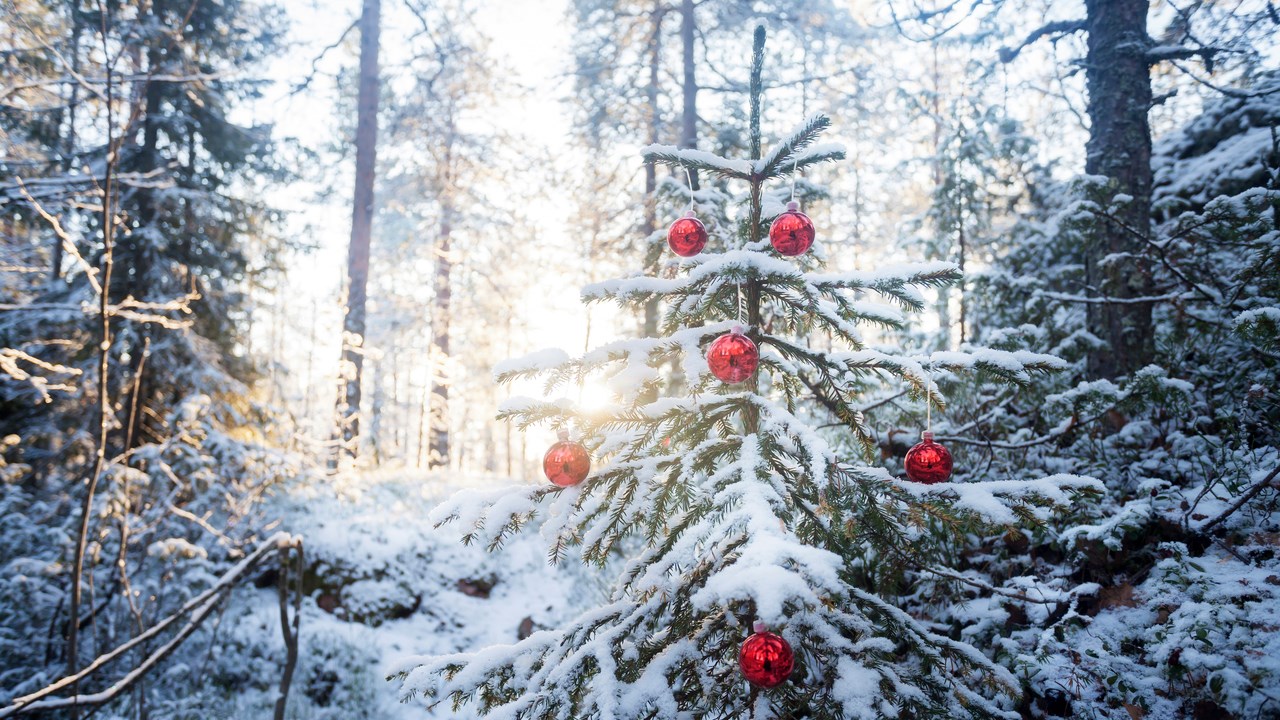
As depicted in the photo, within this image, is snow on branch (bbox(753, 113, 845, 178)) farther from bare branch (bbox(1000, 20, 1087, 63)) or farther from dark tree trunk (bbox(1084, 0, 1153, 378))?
bare branch (bbox(1000, 20, 1087, 63))

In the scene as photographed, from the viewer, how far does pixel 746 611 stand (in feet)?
5.39

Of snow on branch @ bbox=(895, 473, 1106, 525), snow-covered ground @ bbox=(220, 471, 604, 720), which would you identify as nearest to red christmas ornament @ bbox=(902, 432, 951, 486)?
snow on branch @ bbox=(895, 473, 1106, 525)

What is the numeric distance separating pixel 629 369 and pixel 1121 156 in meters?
4.82

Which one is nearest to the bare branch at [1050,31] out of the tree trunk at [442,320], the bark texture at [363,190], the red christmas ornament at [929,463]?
the red christmas ornament at [929,463]

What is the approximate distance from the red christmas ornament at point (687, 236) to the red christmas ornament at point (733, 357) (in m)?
0.52

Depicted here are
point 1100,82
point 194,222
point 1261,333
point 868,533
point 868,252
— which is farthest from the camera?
point 868,252

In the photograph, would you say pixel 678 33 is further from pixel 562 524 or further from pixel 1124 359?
pixel 562 524

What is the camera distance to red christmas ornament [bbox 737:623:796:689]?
1.37 meters

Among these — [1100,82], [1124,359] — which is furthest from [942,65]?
[1124,359]

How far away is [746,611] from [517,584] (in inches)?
281

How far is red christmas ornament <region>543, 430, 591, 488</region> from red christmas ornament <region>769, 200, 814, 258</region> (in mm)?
937

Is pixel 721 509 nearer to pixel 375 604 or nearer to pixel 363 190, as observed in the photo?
pixel 375 604

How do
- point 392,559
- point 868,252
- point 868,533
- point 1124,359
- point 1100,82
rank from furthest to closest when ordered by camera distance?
1. point 868,252
2. point 392,559
3. point 1100,82
4. point 1124,359
5. point 868,533

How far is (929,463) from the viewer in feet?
5.78
